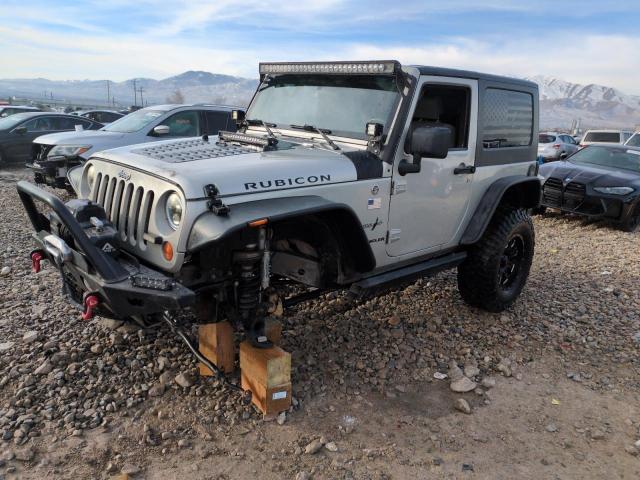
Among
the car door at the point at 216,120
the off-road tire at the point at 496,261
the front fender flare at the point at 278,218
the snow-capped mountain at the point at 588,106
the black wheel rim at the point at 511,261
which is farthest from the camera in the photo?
the snow-capped mountain at the point at 588,106

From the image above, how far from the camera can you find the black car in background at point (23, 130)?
11.9 m

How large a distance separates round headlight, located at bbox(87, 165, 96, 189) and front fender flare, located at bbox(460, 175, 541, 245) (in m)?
2.87

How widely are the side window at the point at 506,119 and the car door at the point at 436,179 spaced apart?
0.75 ft

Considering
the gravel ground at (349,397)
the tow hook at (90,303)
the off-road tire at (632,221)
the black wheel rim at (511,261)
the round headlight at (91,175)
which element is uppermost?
the round headlight at (91,175)

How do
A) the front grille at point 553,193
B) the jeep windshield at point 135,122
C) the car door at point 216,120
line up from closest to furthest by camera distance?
the jeep windshield at point 135,122 → the car door at point 216,120 → the front grille at point 553,193

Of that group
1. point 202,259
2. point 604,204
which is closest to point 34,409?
point 202,259

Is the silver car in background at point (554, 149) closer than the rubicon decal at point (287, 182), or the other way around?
the rubicon decal at point (287, 182)

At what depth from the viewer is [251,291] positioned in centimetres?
300

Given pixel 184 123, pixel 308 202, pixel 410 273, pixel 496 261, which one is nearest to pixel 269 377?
pixel 308 202

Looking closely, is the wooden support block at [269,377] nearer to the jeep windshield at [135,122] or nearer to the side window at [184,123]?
the side window at [184,123]

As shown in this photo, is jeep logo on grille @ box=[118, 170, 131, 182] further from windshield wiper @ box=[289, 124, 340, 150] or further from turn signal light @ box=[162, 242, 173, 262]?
windshield wiper @ box=[289, 124, 340, 150]

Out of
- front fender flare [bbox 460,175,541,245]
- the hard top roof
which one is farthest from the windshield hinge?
front fender flare [bbox 460,175,541,245]

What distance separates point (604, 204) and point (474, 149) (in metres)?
5.57

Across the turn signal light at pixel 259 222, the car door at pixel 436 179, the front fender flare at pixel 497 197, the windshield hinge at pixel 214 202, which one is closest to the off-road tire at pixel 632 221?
the front fender flare at pixel 497 197
